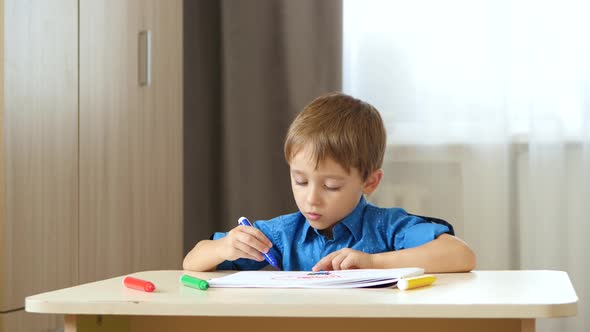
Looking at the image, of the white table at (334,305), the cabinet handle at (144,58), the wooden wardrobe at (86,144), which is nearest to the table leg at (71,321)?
the white table at (334,305)

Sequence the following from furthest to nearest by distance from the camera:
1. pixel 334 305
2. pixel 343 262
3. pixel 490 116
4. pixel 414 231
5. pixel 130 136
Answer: pixel 490 116
pixel 130 136
pixel 414 231
pixel 343 262
pixel 334 305

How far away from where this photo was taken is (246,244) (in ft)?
4.51

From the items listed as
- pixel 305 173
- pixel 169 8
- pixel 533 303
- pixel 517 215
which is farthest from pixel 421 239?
pixel 169 8

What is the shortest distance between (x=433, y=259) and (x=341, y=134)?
0.33 meters

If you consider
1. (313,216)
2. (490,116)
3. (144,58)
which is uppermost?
(144,58)

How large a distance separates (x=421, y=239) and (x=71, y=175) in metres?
1.05

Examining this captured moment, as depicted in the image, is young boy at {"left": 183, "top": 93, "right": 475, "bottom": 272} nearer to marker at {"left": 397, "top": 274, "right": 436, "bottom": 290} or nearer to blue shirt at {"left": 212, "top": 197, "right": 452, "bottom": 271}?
blue shirt at {"left": 212, "top": 197, "right": 452, "bottom": 271}

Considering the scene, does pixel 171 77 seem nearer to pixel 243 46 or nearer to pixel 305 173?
pixel 243 46

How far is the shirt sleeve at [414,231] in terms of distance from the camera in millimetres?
1458

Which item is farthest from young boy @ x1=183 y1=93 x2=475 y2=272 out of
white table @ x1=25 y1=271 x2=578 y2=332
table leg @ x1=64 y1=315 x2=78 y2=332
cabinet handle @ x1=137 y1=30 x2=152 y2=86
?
cabinet handle @ x1=137 y1=30 x2=152 y2=86

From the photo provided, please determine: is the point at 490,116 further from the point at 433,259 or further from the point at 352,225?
the point at 433,259

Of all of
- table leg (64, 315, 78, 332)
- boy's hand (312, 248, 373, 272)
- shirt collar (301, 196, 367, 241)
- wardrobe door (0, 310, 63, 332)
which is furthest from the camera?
wardrobe door (0, 310, 63, 332)

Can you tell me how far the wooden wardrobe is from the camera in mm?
1877

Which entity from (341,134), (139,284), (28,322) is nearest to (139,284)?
(139,284)
